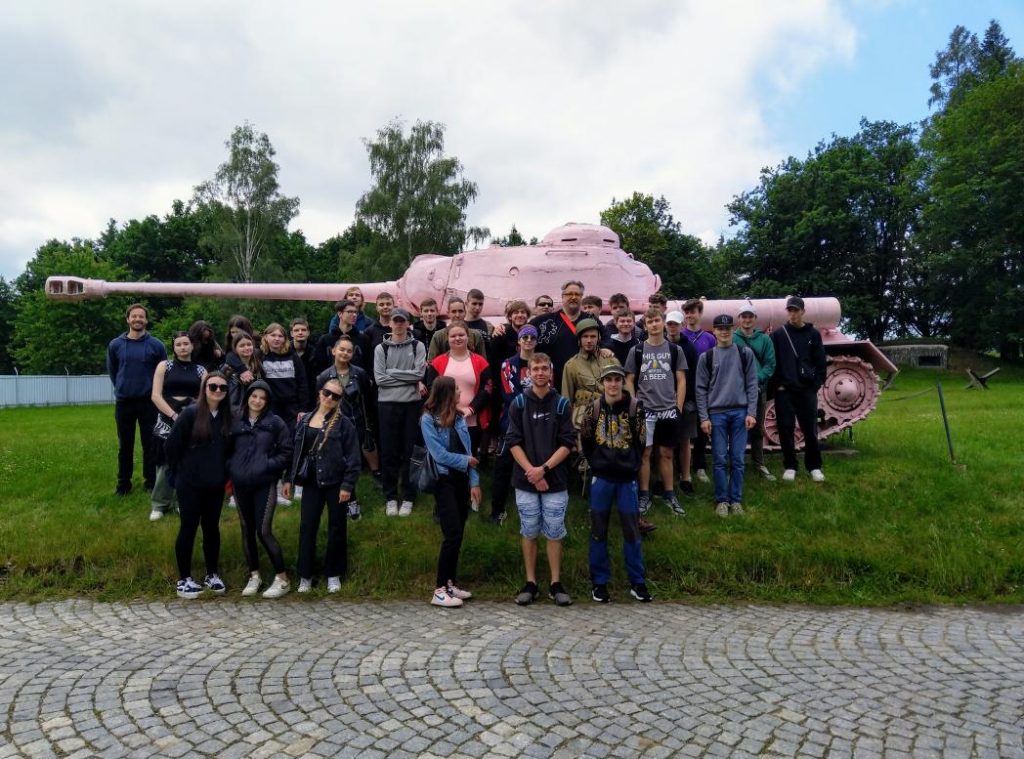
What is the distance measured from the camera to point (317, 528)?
18.2 ft

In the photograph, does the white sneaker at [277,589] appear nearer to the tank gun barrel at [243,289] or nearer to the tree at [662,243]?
the tank gun barrel at [243,289]

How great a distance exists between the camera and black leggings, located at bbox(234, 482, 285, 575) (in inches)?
215

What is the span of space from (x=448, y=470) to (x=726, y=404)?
2840 mm

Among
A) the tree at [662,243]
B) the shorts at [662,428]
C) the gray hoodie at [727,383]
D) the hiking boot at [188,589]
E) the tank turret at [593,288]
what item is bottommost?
the hiking boot at [188,589]

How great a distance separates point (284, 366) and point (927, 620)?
565 cm

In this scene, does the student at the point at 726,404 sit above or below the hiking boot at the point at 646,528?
above

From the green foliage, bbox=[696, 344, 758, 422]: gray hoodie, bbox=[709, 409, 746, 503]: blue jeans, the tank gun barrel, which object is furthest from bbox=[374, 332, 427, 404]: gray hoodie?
the green foliage

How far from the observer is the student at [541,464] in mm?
5117

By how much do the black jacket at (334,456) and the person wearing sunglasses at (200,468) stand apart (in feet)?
1.95

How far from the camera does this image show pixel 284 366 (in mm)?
6586

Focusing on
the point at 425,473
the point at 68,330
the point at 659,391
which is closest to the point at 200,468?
the point at 425,473

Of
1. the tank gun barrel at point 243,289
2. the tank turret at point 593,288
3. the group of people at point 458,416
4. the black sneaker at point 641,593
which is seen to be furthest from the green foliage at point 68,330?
the black sneaker at point 641,593

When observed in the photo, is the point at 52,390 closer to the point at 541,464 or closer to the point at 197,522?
the point at 197,522

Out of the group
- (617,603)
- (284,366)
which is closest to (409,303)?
(284,366)
